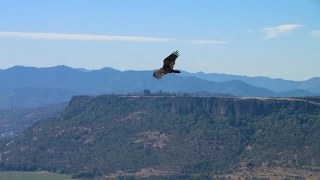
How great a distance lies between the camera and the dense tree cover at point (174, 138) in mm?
118562

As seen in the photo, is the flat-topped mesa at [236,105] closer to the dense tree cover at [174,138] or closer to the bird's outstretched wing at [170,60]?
the dense tree cover at [174,138]

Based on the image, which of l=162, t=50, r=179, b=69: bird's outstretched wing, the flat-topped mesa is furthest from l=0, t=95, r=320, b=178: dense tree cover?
l=162, t=50, r=179, b=69: bird's outstretched wing

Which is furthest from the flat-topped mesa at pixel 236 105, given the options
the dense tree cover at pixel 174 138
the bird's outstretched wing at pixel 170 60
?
the bird's outstretched wing at pixel 170 60

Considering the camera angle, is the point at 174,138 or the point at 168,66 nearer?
the point at 168,66

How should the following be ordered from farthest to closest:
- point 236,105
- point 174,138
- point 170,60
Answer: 1. point 236,105
2. point 174,138
3. point 170,60

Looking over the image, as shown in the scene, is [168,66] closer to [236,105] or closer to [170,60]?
[170,60]

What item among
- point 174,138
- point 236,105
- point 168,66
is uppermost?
point 168,66

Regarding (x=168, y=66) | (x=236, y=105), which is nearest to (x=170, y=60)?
(x=168, y=66)

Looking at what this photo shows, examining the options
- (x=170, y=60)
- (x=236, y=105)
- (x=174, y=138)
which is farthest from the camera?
(x=236, y=105)

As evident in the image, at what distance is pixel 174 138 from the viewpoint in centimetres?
13100

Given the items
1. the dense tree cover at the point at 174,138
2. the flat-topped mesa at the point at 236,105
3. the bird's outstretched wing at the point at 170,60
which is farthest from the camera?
the flat-topped mesa at the point at 236,105

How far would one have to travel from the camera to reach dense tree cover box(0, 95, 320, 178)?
118562 millimetres

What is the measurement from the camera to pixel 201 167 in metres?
118

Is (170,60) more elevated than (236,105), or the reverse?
(170,60)
